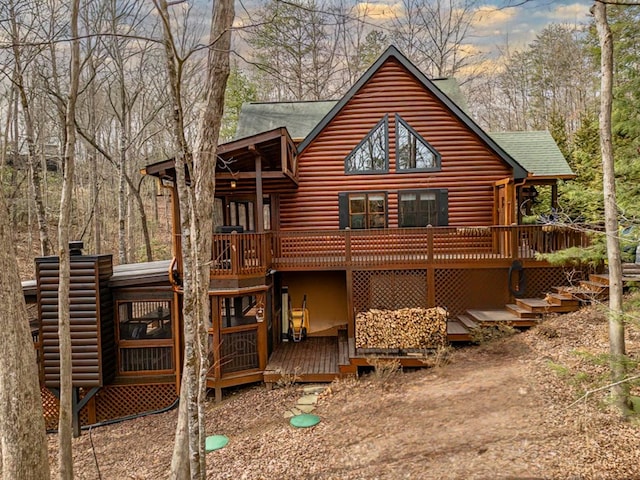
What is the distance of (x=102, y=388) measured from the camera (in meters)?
9.55

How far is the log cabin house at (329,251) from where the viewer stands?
9.17 m

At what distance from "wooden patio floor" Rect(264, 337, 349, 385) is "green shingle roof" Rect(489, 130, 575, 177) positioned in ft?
26.3

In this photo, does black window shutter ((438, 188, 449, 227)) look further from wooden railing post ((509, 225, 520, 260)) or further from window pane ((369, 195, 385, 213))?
wooden railing post ((509, 225, 520, 260))

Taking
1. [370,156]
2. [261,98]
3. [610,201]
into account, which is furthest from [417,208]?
[261,98]

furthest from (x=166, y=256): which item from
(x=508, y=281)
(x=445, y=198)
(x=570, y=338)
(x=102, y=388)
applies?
(x=570, y=338)

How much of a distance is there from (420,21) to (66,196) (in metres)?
22.3

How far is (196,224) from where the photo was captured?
13.0 feet

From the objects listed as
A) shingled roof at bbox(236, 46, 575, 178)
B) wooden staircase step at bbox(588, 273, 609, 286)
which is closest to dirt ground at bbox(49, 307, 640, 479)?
wooden staircase step at bbox(588, 273, 609, 286)

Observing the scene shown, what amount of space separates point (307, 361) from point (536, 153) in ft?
33.3

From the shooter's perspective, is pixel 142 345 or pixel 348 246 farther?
pixel 348 246

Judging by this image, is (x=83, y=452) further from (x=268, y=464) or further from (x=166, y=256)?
(x=166, y=256)

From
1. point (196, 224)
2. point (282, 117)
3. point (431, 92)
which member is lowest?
point (196, 224)

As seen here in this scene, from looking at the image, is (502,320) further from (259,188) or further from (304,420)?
(259,188)

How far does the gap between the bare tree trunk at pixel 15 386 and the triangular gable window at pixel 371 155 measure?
9021 mm
